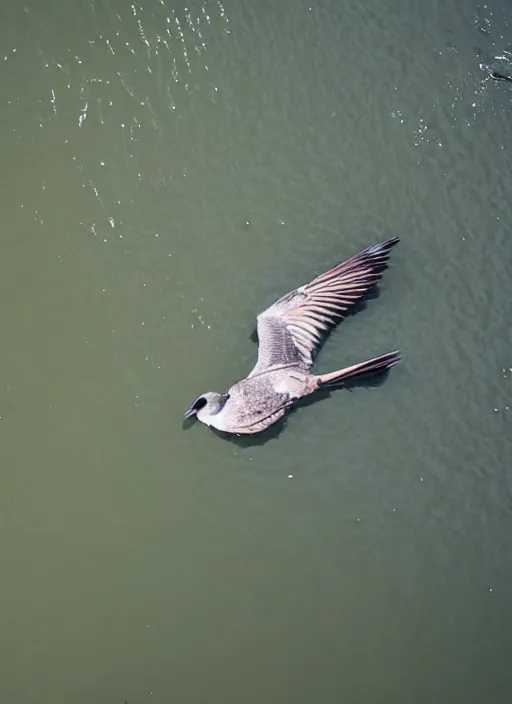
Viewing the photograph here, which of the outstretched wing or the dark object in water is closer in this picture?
the outstretched wing

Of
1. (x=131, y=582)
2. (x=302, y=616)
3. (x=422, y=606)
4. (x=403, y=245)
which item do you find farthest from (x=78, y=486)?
(x=403, y=245)

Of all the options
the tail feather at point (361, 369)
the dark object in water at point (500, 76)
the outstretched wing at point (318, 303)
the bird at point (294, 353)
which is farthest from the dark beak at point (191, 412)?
the dark object in water at point (500, 76)

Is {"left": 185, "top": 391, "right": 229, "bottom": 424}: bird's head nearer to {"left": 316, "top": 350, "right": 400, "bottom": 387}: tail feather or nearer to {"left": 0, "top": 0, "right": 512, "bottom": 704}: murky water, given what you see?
{"left": 0, "top": 0, "right": 512, "bottom": 704}: murky water

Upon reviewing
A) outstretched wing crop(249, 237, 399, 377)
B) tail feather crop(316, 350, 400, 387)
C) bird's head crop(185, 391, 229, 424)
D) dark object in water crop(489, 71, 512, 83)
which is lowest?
tail feather crop(316, 350, 400, 387)

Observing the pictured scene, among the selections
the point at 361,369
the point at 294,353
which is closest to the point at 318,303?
the point at 294,353

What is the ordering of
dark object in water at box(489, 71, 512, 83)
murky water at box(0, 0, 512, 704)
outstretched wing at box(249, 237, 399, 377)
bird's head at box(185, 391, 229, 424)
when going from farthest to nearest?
dark object in water at box(489, 71, 512, 83) < outstretched wing at box(249, 237, 399, 377) < bird's head at box(185, 391, 229, 424) < murky water at box(0, 0, 512, 704)

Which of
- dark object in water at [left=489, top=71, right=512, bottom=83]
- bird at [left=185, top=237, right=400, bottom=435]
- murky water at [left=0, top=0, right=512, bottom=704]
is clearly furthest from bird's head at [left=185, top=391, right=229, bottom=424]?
dark object in water at [left=489, top=71, right=512, bottom=83]

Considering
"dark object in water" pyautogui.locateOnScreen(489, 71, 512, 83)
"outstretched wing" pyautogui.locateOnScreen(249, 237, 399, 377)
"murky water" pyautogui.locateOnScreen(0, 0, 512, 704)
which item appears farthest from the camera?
"dark object in water" pyautogui.locateOnScreen(489, 71, 512, 83)
